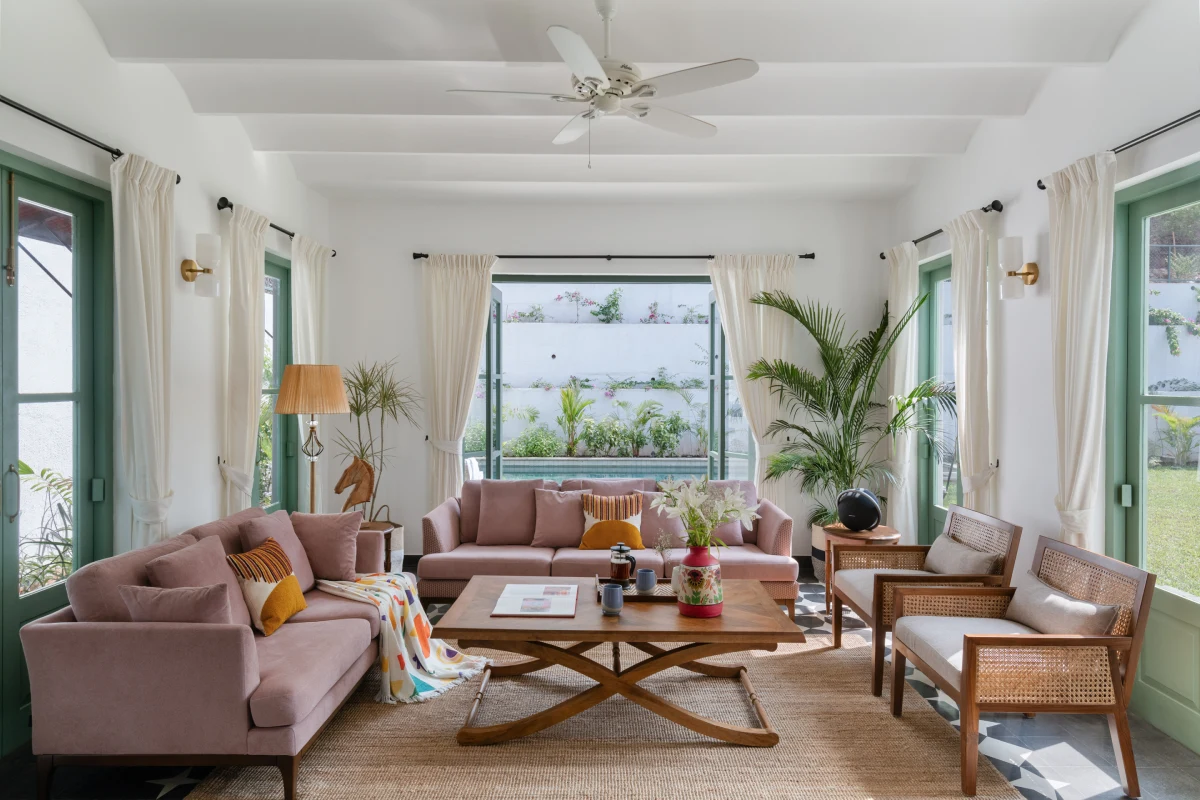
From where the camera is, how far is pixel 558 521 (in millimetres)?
5039

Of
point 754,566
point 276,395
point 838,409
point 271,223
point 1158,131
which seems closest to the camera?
point 1158,131

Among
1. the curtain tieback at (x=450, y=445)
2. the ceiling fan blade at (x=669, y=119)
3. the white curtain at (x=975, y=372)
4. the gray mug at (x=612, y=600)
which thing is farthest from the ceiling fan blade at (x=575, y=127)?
the curtain tieback at (x=450, y=445)

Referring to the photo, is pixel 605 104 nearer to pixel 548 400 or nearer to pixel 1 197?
pixel 1 197

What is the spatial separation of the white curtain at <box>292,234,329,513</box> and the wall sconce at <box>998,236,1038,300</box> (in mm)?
4240

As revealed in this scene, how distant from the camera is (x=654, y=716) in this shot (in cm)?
327

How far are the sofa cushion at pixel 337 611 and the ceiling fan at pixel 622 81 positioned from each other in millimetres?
2252

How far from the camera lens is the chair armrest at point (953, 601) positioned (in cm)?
334

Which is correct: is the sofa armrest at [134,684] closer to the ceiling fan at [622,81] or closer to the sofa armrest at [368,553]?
the sofa armrest at [368,553]

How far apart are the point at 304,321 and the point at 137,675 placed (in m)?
3.15

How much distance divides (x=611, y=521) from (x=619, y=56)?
9.15 ft

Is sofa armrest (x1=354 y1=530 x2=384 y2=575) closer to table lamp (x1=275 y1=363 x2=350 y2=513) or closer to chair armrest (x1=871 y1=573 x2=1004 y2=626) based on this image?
table lamp (x1=275 y1=363 x2=350 y2=513)

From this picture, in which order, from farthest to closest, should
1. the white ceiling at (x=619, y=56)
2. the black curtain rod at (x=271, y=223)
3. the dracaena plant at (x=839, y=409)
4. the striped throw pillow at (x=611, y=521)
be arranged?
1. the dracaena plant at (x=839, y=409)
2. the striped throw pillow at (x=611, y=521)
3. the black curtain rod at (x=271, y=223)
4. the white ceiling at (x=619, y=56)

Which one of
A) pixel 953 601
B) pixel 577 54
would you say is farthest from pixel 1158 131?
pixel 577 54

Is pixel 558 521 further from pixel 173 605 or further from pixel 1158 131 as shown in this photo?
pixel 1158 131
